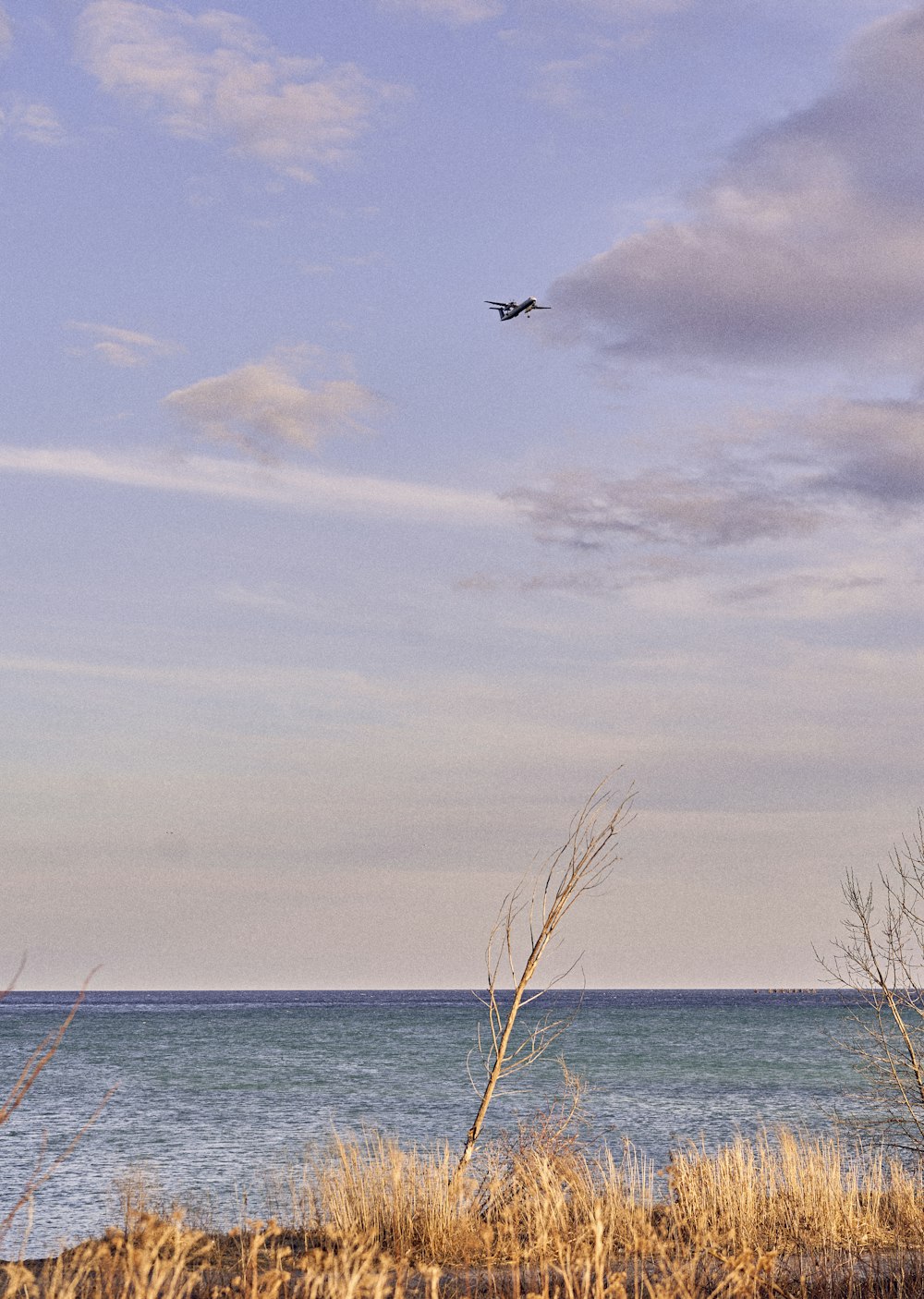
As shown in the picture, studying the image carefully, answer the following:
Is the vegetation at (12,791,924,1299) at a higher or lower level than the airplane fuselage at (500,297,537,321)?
lower

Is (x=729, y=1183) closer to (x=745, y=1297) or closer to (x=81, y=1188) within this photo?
(x=745, y=1297)

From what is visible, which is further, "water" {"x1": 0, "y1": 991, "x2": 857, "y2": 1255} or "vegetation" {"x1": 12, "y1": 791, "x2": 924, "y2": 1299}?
"water" {"x1": 0, "y1": 991, "x2": 857, "y2": 1255}

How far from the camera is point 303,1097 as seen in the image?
38000mm

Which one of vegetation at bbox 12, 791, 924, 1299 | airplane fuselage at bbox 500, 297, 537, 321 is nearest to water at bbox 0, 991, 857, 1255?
vegetation at bbox 12, 791, 924, 1299

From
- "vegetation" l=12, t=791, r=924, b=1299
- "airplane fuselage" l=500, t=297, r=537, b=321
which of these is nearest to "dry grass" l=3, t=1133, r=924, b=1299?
"vegetation" l=12, t=791, r=924, b=1299

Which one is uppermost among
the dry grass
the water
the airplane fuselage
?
the airplane fuselage

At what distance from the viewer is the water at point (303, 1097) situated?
22.4 meters

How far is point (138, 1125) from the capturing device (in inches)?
1171

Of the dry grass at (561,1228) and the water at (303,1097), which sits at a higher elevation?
the dry grass at (561,1228)

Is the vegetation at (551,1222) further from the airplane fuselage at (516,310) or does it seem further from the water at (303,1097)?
the airplane fuselage at (516,310)

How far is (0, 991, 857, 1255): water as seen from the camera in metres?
22.4

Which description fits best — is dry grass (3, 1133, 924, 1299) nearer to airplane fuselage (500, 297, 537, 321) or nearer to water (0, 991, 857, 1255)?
water (0, 991, 857, 1255)

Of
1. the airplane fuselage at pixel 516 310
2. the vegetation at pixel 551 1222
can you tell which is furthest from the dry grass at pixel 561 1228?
the airplane fuselage at pixel 516 310

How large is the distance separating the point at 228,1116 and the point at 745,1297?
26379 millimetres
